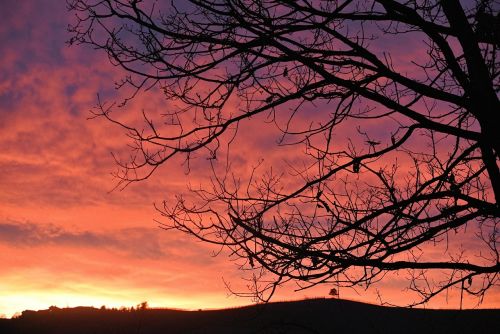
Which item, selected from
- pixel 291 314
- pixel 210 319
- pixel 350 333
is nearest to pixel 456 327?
pixel 350 333

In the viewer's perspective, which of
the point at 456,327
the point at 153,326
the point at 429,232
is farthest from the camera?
the point at 153,326

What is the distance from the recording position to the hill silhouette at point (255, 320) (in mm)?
19812

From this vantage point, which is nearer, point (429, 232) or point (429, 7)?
point (429, 232)

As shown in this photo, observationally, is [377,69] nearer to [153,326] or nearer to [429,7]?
[429,7]

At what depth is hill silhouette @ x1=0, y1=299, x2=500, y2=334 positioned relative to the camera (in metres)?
19.8

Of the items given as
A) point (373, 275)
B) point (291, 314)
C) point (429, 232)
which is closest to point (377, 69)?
point (429, 232)

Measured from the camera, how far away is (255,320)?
2581 cm

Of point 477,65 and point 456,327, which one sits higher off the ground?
point 477,65

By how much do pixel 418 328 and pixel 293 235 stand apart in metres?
18.5

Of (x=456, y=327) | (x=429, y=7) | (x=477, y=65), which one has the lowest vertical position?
(x=456, y=327)

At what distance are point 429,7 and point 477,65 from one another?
2.59ft

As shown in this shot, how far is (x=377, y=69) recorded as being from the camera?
4.68 m

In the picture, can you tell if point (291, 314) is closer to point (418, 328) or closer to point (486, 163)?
point (418, 328)

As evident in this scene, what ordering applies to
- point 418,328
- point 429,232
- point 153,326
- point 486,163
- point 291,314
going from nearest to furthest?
point 429,232 → point 486,163 → point 418,328 → point 291,314 → point 153,326
